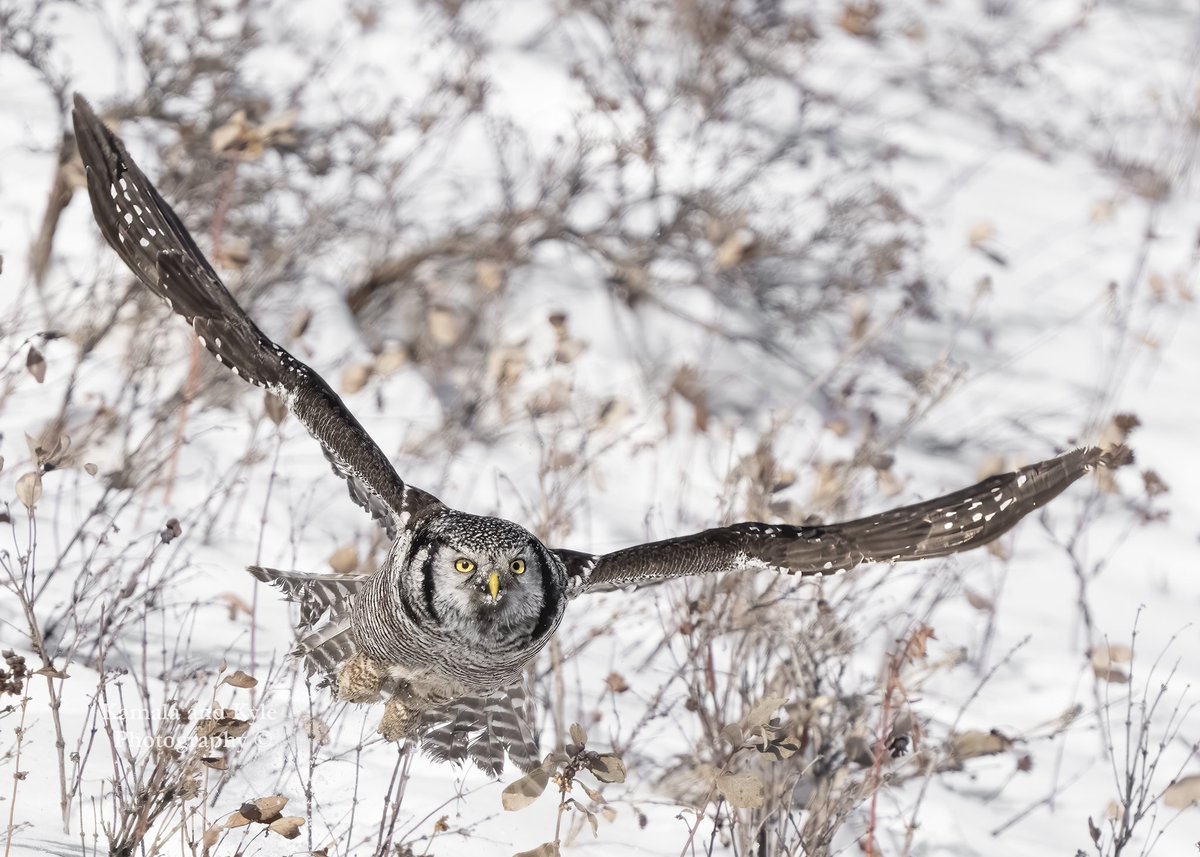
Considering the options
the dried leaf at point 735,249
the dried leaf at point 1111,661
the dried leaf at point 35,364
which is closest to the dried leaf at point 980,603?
the dried leaf at point 1111,661

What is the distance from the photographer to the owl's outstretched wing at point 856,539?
2.94m

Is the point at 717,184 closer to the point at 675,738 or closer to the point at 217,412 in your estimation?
the point at 217,412

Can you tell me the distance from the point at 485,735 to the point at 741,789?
143 centimetres

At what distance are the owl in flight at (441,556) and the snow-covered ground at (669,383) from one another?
20 centimetres

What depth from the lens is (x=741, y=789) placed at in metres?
2.08

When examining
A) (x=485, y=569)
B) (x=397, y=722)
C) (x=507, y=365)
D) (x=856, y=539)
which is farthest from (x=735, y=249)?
(x=397, y=722)

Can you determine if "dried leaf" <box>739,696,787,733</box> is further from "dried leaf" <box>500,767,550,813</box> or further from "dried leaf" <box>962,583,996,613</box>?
"dried leaf" <box>962,583,996,613</box>

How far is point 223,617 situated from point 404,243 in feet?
8.95

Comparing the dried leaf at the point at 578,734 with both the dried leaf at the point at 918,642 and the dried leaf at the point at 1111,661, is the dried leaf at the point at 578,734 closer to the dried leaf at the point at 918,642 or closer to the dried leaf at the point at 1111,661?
the dried leaf at the point at 918,642

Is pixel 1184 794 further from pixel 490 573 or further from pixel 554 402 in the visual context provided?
pixel 554 402

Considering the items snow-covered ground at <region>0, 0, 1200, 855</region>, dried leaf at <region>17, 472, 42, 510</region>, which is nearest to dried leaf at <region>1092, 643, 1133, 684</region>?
snow-covered ground at <region>0, 0, 1200, 855</region>

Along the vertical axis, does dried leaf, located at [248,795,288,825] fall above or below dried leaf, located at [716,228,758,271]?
below

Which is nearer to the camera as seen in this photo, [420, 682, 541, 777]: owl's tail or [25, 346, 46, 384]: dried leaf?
[25, 346, 46, 384]: dried leaf

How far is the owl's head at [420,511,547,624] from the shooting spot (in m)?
2.67
